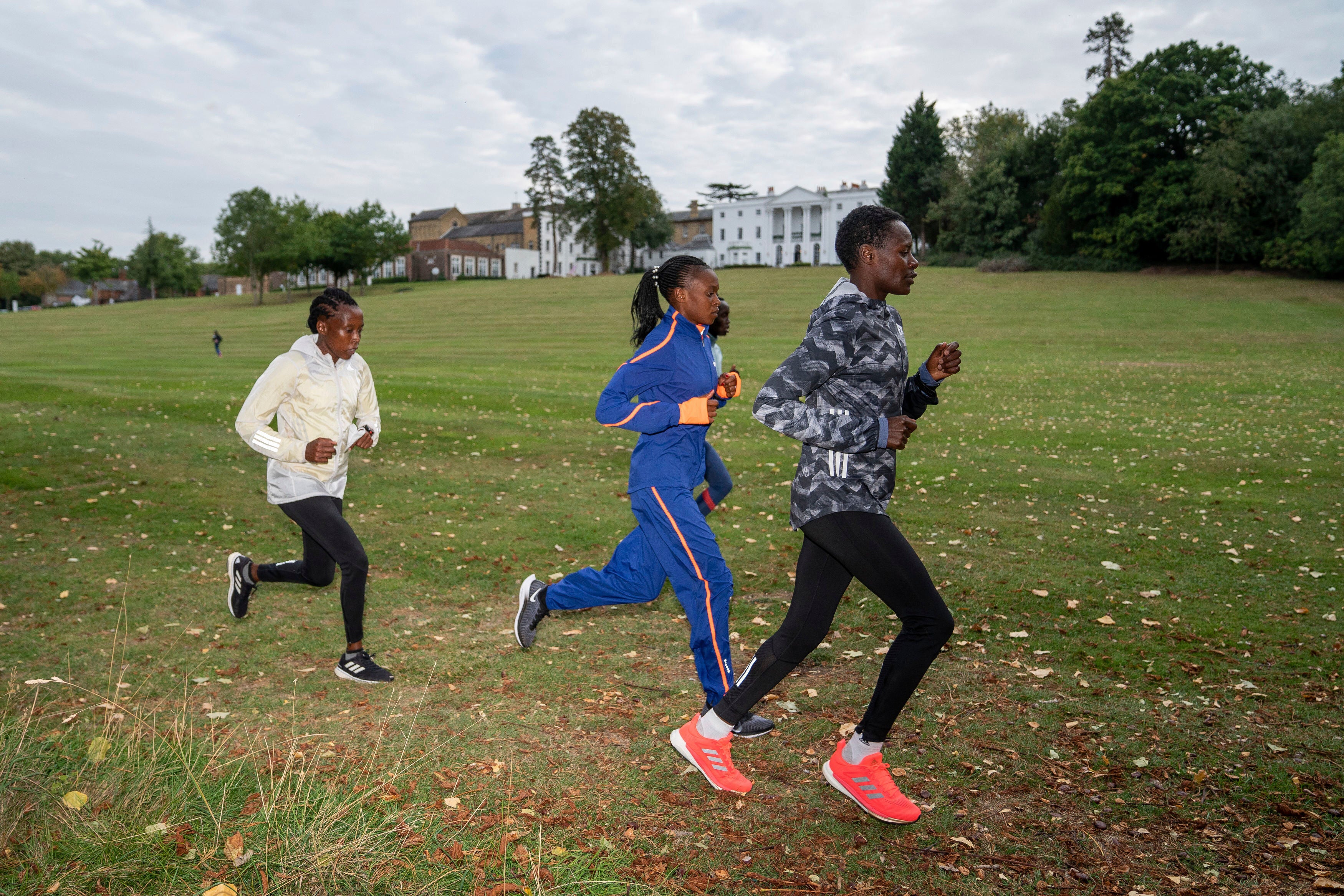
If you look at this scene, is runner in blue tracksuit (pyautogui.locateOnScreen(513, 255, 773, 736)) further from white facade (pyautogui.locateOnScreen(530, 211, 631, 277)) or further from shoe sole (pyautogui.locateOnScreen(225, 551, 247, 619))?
white facade (pyautogui.locateOnScreen(530, 211, 631, 277))

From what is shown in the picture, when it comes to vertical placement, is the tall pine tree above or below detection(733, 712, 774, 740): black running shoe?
above

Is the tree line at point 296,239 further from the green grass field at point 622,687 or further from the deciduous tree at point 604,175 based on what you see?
the green grass field at point 622,687

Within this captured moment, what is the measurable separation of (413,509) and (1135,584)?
7.55 metres

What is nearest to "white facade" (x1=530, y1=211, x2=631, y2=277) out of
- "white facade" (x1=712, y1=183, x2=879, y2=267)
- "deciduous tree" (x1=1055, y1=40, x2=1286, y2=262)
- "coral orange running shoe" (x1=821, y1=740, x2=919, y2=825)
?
"white facade" (x1=712, y1=183, x2=879, y2=267)

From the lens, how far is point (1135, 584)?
7.39m

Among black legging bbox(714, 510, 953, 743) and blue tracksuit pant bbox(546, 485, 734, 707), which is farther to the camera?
blue tracksuit pant bbox(546, 485, 734, 707)

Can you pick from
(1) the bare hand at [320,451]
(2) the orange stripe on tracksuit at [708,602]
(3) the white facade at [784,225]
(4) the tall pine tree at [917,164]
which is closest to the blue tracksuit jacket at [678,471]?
(2) the orange stripe on tracksuit at [708,602]

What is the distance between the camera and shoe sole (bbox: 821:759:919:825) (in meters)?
3.85

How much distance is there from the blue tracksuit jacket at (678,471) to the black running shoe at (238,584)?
3.31 m

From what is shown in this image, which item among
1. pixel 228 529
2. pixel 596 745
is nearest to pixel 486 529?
pixel 228 529

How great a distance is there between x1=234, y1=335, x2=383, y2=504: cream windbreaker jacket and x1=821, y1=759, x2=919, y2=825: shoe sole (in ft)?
10.5

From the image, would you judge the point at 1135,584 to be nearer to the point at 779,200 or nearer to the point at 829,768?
the point at 829,768

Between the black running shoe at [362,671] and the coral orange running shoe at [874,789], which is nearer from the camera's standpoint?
the coral orange running shoe at [874,789]

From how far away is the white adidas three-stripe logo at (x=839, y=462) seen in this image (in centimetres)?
367
